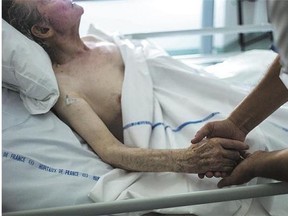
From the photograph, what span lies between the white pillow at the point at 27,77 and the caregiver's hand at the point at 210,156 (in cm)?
52

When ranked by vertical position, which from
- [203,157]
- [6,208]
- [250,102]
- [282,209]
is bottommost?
[6,208]

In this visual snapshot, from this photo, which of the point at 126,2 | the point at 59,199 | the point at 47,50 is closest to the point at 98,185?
the point at 59,199

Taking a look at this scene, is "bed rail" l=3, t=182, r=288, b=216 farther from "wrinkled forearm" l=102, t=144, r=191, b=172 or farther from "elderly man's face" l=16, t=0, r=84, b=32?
"elderly man's face" l=16, t=0, r=84, b=32

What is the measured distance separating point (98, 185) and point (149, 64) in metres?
A: 0.63

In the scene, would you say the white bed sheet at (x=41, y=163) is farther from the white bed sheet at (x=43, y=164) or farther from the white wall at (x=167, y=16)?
the white wall at (x=167, y=16)

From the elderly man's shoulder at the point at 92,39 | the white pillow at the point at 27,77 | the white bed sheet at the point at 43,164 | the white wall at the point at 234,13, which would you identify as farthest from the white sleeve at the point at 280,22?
the white wall at the point at 234,13

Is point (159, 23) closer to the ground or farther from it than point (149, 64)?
closer to the ground

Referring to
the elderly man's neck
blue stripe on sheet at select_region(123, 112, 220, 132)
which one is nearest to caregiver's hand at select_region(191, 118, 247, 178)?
blue stripe on sheet at select_region(123, 112, 220, 132)

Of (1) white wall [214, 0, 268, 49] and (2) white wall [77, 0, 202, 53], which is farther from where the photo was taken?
(1) white wall [214, 0, 268, 49]

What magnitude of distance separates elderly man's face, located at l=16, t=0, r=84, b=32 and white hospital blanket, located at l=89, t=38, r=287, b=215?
235 millimetres

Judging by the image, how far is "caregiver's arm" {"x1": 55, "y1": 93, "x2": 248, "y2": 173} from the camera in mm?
1308

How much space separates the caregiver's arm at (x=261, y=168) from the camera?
115 centimetres

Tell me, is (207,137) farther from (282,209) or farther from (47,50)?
(47,50)

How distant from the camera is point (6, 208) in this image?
1280 mm
